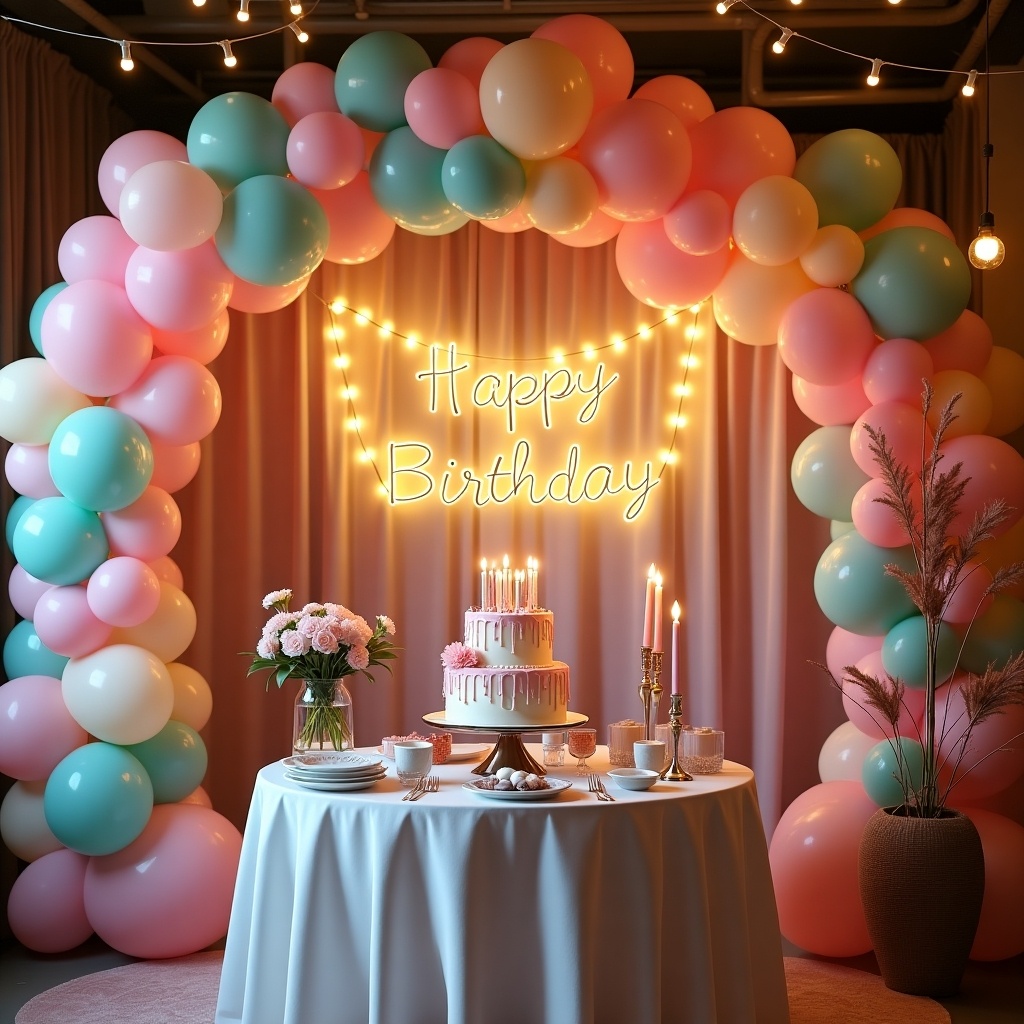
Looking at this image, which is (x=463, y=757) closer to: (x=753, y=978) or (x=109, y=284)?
(x=753, y=978)

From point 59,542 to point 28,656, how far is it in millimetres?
526

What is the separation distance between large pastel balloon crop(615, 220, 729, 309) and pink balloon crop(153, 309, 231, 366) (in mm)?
1444

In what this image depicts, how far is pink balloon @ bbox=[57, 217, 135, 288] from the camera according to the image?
4105 mm

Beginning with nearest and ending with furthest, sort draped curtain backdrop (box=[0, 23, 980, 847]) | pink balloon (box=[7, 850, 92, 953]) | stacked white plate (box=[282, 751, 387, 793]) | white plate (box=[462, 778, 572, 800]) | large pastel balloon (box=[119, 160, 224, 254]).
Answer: white plate (box=[462, 778, 572, 800])
stacked white plate (box=[282, 751, 387, 793])
large pastel balloon (box=[119, 160, 224, 254])
pink balloon (box=[7, 850, 92, 953])
draped curtain backdrop (box=[0, 23, 980, 847])

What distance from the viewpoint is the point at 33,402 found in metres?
4.07

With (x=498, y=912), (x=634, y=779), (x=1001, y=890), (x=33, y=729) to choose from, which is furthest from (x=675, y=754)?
(x=33, y=729)

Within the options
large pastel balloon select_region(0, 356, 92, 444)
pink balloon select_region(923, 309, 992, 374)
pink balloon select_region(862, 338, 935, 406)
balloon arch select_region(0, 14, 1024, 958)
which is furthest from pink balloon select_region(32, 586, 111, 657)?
pink balloon select_region(923, 309, 992, 374)

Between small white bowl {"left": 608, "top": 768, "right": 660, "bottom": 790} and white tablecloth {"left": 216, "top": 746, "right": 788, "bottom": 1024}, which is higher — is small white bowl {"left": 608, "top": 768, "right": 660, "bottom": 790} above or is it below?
above

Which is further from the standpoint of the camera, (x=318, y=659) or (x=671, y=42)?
(x=671, y=42)

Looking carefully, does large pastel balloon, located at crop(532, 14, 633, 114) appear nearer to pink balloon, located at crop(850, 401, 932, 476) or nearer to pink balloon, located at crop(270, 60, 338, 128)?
pink balloon, located at crop(270, 60, 338, 128)

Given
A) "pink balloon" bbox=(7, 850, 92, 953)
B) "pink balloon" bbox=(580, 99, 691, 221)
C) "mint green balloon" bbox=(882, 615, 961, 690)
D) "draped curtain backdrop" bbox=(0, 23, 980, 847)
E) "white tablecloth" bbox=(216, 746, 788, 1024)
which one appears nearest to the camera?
"white tablecloth" bbox=(216, 746, 788, 1024)

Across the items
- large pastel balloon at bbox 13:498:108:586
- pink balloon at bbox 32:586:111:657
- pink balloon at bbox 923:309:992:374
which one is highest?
pink balloon at bbox 923:309:992:374

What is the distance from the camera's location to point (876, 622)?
4074 millimetres

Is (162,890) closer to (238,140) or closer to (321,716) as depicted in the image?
(321,716)
